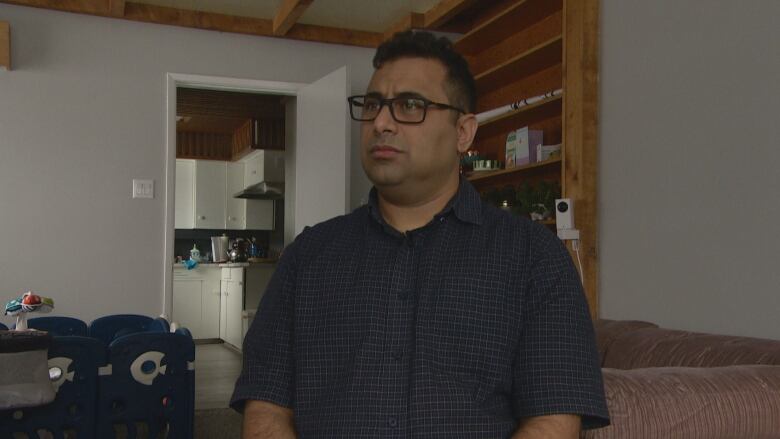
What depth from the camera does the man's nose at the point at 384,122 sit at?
134 cm

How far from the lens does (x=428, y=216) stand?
143cm

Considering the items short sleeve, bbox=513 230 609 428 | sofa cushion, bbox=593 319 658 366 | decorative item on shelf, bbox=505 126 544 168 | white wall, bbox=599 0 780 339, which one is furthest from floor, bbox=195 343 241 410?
short sleeve, bbox=513 230 609 428

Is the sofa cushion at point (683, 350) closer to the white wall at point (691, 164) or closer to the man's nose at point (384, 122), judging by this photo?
the white wall at point (691, 164)

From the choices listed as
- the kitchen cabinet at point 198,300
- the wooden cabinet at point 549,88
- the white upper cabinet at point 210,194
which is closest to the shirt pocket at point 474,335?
the wooden cabinet at point 549,88

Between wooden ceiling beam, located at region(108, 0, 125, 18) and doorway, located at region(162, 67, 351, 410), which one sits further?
doorway, located at region(162, 67, 351, 410)

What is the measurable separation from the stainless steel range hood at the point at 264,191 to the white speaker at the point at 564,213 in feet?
17.1

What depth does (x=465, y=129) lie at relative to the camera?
4.77ft

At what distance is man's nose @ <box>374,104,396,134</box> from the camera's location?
1.34 metres

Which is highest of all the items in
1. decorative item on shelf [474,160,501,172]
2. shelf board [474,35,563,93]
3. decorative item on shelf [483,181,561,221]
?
shelf board [474,35,563,93]

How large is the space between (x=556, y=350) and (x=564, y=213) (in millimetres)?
2255

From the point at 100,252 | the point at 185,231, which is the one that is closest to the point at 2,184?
the point at 100,252

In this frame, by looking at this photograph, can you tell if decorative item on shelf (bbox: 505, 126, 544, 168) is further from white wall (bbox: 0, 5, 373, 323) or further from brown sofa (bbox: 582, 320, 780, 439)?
brown sofa (bbox: 582, 320, 780, 439)

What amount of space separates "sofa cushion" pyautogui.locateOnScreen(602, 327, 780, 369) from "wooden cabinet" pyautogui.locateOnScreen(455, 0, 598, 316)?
4.27 ft

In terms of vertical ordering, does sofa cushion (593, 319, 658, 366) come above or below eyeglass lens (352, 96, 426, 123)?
below
